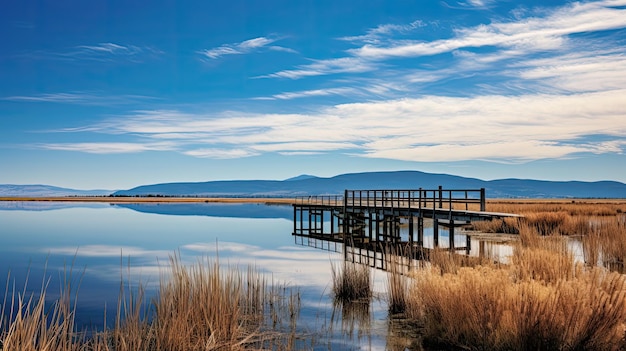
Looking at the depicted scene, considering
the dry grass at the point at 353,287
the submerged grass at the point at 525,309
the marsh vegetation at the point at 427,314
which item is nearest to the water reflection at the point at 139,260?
the dry grass at the point at 353,287

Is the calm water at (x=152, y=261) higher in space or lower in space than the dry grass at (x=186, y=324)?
lower

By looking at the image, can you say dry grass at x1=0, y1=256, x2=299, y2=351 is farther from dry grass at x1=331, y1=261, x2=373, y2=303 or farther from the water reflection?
dry grass at x1=331, y1=261, x2=373, y2=303

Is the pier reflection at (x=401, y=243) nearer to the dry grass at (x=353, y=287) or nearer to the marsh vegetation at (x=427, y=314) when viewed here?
the dry grass at (x=353, y=287)

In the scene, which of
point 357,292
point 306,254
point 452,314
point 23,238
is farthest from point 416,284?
point 23,238

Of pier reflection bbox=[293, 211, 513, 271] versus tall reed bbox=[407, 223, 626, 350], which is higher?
tall reed bbox=[407, 223, 626, 350]

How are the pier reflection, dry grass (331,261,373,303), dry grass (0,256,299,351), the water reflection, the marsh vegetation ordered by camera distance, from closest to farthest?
1. the marsh vegetation
2. dry grass (0,256,299,351)
3. the water reflection
4. dry grass (331,261,373,303)
5. the pier reflection

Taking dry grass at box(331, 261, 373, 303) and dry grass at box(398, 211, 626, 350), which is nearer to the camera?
dry grass at box(398, 211, 626, 350)

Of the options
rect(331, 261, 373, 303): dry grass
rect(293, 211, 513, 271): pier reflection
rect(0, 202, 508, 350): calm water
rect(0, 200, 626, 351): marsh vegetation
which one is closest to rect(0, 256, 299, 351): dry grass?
rect(0, 200, 626, 351): marsh vegetation

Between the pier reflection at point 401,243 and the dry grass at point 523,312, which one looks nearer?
the dry grass at point 523,312

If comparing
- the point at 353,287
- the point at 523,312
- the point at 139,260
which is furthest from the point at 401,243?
the point at 523,312

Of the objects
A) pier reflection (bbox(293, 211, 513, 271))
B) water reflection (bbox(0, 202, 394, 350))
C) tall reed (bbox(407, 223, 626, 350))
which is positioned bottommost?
water reflection (bbox(0, 202, 394, 350))

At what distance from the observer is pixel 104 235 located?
156ft

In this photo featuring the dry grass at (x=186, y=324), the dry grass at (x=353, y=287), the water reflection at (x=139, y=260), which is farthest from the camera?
the dry grass at (x=353, y=287)

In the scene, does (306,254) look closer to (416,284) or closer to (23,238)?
(416,284)
